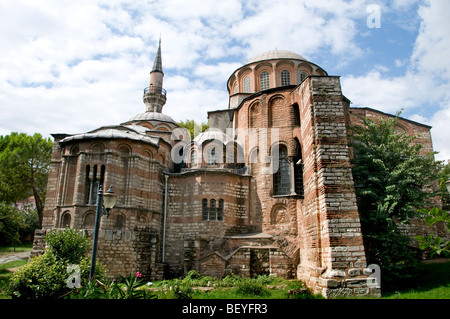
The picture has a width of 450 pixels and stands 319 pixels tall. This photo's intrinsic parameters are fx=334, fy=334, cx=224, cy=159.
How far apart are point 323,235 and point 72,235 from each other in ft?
27.3

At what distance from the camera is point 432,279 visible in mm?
10664

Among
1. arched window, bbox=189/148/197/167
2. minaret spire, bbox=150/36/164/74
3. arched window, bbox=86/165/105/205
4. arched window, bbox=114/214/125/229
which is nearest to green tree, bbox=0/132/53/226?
arched window, bbox=86/165/105/205

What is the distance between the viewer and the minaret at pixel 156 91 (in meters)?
31.9

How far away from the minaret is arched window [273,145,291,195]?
17.4 meters

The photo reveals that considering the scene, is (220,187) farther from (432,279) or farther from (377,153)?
(432,279)

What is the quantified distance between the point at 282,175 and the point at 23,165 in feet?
67.8

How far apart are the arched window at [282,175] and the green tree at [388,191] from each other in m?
4.66

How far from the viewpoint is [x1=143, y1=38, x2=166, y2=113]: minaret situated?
31.9m

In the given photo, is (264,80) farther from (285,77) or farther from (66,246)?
(66,246)

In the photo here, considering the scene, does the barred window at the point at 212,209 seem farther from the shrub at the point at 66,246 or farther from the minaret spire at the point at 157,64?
the minaret spire at the point at 157,64

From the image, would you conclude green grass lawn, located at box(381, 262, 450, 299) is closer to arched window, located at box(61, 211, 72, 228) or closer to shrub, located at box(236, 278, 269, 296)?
shrub, located at box(236, 278, 269, 296)

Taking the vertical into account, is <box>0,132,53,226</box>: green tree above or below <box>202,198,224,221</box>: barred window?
above
